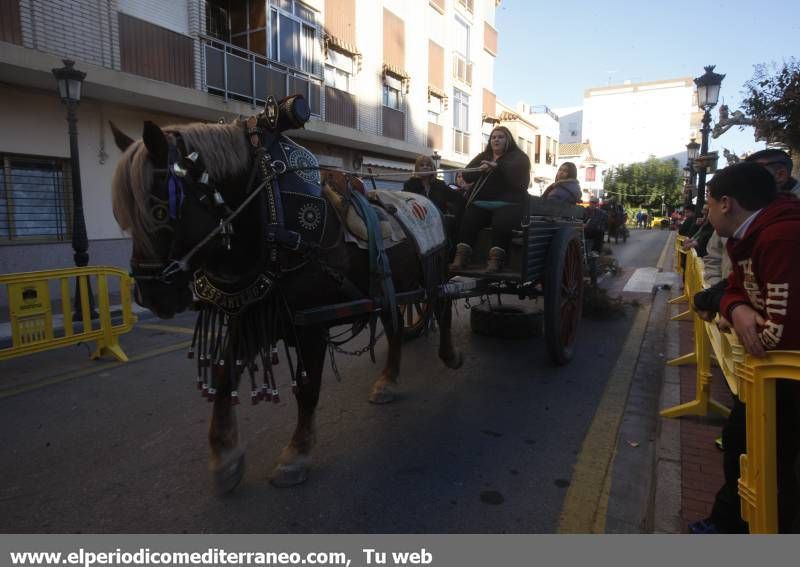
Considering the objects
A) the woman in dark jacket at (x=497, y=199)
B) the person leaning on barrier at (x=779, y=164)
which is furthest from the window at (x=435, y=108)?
the person leaning on barrier at (x=779, y=164)

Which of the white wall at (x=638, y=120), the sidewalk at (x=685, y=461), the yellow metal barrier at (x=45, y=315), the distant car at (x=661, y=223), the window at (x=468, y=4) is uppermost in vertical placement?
the white wall at (x=638, y=120)

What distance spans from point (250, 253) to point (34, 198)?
863cm

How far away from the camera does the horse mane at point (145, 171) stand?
2.14 m

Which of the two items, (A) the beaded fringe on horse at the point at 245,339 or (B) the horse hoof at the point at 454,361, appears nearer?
(A) the beaded fringe on horse at the point at 245,339

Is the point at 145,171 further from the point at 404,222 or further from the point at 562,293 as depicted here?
the point at 562,293

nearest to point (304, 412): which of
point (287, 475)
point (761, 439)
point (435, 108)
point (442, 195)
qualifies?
point (287, 475)

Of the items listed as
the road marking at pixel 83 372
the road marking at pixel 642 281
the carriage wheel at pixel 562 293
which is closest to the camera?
the road marking at pixel 83 372

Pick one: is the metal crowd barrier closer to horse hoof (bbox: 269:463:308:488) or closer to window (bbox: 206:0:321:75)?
horse hoof (bbox: 269:463:308:488)

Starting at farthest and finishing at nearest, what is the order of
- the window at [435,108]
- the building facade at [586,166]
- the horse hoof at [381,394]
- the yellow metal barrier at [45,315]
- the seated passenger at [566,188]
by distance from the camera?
the building facade at [586,166] < the window at [435,108] < the seated passenger at [566,188] < the yellow metal barrier at [45,315] < the horse hoof at [381,394]

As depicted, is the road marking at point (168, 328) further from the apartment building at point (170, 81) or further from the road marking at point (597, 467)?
the road marking at point (597, 467)

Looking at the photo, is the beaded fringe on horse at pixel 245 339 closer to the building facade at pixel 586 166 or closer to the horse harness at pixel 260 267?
the horse harness at pixel 260 267

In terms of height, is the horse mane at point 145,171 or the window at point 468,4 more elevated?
the window at point 468,4

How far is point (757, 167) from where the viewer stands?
6.76 ft

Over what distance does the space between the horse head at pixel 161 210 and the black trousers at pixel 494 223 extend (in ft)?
9.98
